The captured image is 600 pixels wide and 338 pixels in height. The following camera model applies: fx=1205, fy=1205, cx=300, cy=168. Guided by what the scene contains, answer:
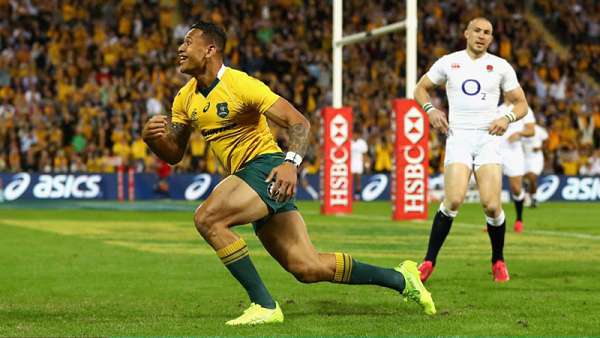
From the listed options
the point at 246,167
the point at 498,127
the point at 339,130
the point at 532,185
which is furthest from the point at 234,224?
the point at 532,185

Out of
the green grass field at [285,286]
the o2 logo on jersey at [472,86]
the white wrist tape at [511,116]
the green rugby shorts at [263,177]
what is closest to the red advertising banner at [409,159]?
the green grass field at [285,286]

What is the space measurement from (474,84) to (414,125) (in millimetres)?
11543

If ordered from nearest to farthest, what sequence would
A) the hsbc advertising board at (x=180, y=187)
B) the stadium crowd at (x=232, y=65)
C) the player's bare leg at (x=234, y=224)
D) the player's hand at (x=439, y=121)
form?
the player's bare leg at (x=234, y=224) → the player's hand at (x=439, y=121) → the hsbc advertising board at (x=180, y=187) → the stadium crowd at (x=232, y=65)

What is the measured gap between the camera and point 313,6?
3862 cm

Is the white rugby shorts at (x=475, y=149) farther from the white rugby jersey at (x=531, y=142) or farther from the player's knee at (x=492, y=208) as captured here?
the white rugby jersey at (x=531, y=142)

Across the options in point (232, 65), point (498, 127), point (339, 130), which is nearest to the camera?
point (498, 127)

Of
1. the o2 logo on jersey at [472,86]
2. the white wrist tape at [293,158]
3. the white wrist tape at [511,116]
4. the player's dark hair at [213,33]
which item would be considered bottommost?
the white wrist tape at [293,158]

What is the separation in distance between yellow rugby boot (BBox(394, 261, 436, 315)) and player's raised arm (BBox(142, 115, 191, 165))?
1.85 meters

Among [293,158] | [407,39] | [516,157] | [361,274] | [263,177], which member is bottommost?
[361,274]

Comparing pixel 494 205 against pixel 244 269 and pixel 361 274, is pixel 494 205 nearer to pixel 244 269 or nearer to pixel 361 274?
pixel 361 274

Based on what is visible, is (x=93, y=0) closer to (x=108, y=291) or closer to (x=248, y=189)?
(x=108, y=291)

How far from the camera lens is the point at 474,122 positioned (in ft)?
37.8

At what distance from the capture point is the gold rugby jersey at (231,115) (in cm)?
829

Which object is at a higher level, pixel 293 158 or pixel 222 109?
pixel 222 109
